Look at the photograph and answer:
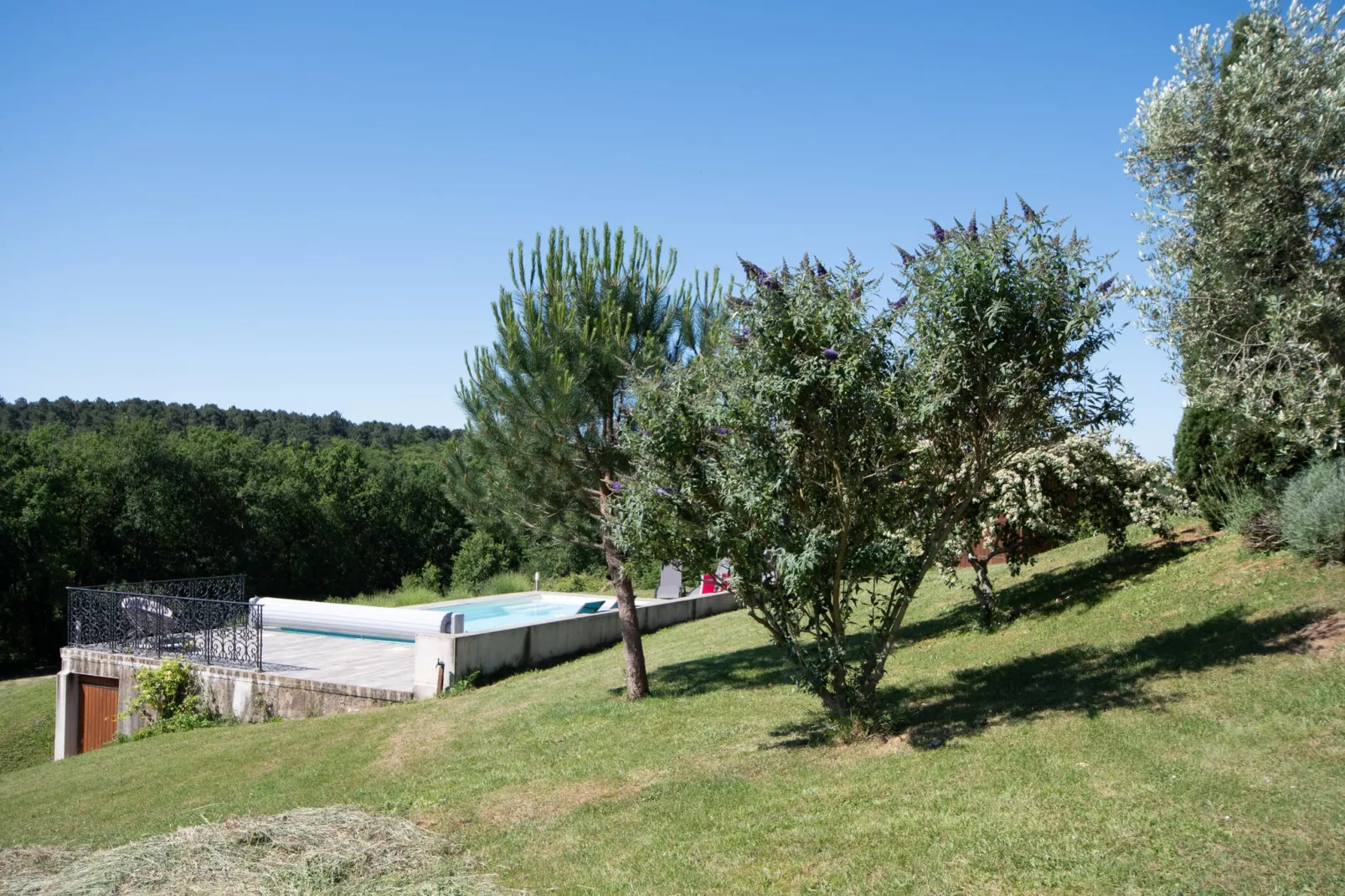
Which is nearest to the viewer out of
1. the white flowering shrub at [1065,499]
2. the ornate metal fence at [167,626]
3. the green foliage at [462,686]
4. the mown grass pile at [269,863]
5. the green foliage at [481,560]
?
the mown grass pile at [269,863]

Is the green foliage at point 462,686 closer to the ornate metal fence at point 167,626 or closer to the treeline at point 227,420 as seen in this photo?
the ornate metal fence at point 167,626

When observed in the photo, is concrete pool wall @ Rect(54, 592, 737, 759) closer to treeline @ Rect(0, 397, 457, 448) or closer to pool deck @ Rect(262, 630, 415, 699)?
pool deck @ Rect(262, 630, 415, 699)

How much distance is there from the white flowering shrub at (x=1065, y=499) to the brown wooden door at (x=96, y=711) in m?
14.2

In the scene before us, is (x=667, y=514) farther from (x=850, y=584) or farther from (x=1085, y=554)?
(x=1085, y=554)

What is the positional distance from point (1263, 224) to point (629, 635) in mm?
8311

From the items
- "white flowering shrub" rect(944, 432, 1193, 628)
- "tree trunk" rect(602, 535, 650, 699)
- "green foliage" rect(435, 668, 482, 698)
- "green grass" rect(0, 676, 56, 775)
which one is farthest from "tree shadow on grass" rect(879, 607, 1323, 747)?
"green grass" rect(0, 676, 56, 775)

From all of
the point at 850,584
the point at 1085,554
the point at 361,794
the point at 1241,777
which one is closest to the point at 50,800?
the point at 361,794

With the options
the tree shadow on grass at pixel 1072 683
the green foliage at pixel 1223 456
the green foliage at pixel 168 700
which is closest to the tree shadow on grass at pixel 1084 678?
the tree shadow on grass at pixel 1072 683

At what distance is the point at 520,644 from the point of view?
14617mm

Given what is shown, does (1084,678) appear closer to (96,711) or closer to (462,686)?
(462,686)

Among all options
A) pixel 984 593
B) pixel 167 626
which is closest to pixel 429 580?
pixel 167 626

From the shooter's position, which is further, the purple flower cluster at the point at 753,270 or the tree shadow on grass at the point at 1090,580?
the tree shadow on grass at the point at 1090,580

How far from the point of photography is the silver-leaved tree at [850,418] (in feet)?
21.6

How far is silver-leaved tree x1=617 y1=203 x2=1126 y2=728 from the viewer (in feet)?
21.6
